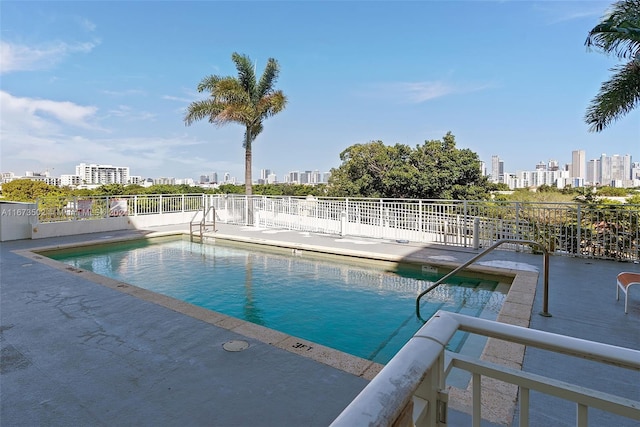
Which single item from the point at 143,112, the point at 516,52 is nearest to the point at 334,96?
the point at 516,52

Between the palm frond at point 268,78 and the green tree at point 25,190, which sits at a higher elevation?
the palm frond at point 268,78

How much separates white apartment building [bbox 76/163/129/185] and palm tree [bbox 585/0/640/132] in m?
44.0

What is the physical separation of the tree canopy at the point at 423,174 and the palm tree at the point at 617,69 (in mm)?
10204

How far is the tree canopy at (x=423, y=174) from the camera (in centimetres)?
1828

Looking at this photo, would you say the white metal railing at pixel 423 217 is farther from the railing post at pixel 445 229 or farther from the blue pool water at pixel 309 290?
the blue pool water at pixel 309 290

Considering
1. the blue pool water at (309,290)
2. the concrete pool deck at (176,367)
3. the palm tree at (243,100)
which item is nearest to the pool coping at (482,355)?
the concrete pool deck at (176,367)

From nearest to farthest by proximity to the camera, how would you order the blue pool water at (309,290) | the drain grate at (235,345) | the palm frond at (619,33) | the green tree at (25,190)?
the drain grate at (235,345)
the blue pool water at (309,290)
the palm frond at (619,33)
the green tree at (25,190)

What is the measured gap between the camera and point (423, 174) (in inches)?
733

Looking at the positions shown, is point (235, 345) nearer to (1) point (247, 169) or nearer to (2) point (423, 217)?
(2) point (423, 217)

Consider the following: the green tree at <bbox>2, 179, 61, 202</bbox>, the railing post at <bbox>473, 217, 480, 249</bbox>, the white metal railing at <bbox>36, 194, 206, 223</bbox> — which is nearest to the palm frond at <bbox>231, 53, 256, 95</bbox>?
the white metal railing at <bbox>36, 194, 206, 223</bbox>

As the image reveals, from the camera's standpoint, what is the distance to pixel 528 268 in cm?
625

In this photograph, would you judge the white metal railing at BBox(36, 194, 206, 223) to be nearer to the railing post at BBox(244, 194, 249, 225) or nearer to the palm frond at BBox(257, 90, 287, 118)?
the railing post at BBox(244, 194, 249, 225)

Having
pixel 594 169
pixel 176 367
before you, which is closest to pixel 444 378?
pixel 176 367

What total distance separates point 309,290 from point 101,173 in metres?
47.6
